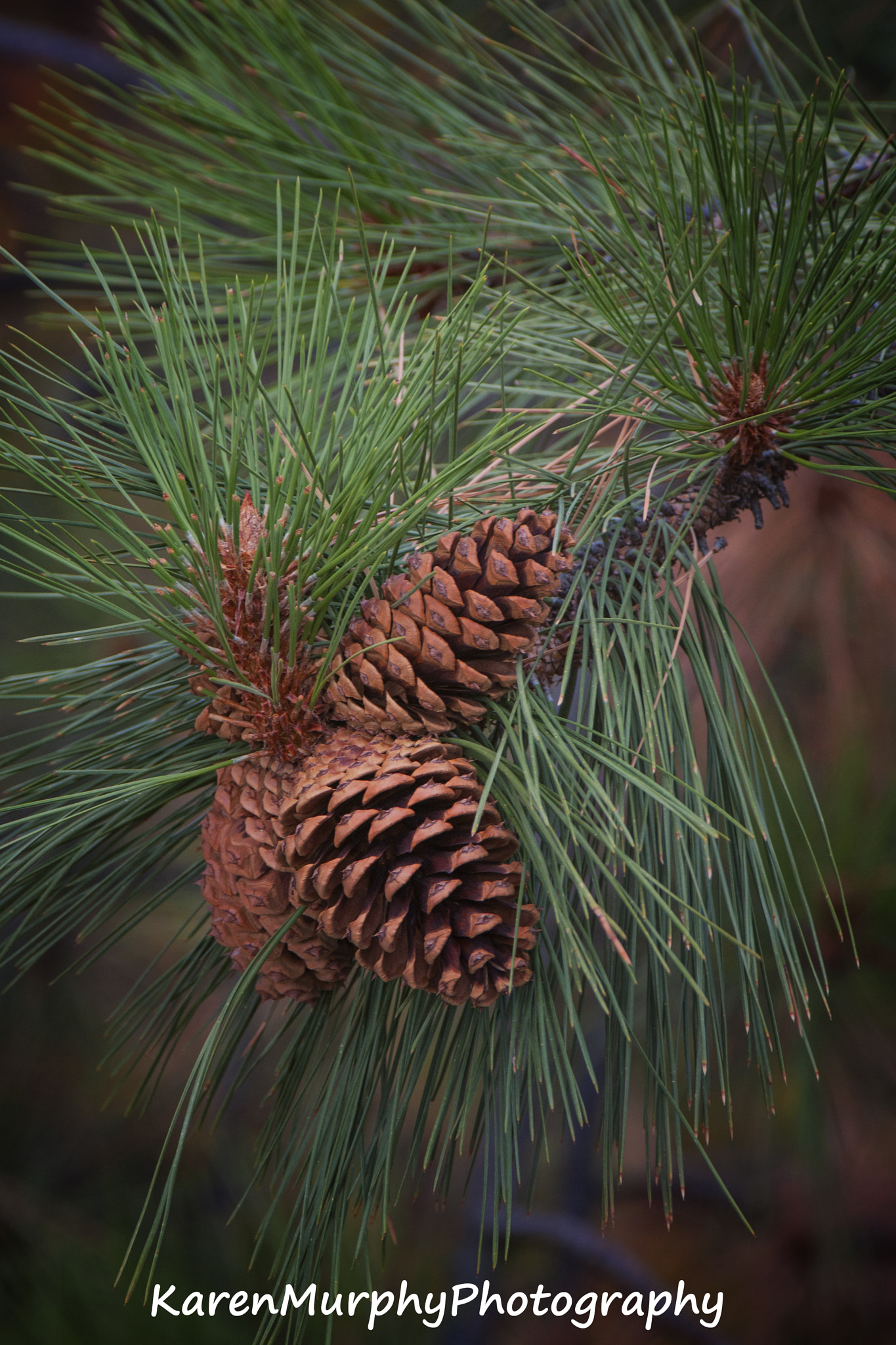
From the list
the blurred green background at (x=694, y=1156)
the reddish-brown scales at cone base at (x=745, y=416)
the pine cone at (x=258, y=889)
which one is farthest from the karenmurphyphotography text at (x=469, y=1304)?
the reddish-brown scales at cone base at (x=745, y=416)

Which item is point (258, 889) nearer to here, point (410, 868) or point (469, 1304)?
point (410, 868)

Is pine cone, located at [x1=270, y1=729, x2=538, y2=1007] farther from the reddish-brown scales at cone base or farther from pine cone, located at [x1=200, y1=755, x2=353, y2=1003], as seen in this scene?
the reddish-brown scales at cone base

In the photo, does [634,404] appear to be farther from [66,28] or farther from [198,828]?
[66,28]

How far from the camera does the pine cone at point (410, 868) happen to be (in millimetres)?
275

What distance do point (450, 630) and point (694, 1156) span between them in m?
0.95

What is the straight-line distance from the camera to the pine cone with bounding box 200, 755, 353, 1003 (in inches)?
11.7

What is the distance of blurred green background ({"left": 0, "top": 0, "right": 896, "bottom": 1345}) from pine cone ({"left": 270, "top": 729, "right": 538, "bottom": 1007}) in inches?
17.7

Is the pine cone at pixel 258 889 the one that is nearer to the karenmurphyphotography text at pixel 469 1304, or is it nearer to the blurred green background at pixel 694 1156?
the karenmurphyphotography text at pixel 469 1304

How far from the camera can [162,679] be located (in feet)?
1.23

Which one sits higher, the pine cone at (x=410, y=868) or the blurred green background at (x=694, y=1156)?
the pine cone at (x=410, y=868)

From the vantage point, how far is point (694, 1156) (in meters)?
1.01

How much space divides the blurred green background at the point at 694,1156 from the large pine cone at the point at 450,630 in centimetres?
38

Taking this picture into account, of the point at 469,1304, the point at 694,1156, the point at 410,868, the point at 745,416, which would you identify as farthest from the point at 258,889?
the point at 694,1156

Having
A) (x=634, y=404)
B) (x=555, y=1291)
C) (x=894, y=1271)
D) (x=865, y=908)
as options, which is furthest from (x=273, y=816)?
(x=894, y=1271)
